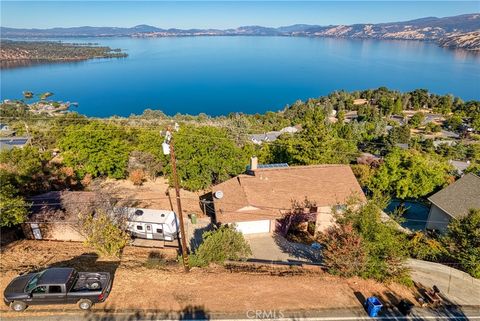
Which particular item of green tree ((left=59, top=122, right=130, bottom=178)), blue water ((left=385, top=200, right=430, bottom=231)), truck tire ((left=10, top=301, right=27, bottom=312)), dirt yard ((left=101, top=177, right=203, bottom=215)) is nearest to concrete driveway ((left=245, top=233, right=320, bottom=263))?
dirt yard ((left=101, top=177, right=203, bottom=215))

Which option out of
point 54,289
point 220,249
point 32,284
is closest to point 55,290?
point 54,289

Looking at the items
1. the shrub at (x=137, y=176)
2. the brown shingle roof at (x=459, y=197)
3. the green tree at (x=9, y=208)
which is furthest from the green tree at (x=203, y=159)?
the brown shingle roof at (x=459, y=197)

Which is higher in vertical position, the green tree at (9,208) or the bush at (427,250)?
the green tree at (9,208)

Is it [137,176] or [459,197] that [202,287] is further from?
[459,197]

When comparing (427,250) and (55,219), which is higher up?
(55,219)

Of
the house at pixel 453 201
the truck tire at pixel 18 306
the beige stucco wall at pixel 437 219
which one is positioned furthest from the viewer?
the beige stucco wall at pixel 437 219

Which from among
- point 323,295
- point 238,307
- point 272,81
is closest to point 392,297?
point 323,295

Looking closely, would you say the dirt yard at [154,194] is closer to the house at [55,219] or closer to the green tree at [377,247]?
the house at [55,219]
